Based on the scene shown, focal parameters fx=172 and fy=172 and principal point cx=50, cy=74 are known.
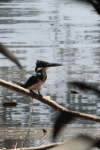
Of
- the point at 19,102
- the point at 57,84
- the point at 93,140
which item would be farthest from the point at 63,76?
the point at 93,140

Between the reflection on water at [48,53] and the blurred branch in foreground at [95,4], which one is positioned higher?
the blurred branch in foreground at [95,4]

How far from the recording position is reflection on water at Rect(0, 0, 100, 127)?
0.89 m

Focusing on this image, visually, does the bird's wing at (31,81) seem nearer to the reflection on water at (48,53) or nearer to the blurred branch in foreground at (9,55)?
the reflection on water at (48,53)

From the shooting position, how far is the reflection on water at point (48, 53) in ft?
2.92

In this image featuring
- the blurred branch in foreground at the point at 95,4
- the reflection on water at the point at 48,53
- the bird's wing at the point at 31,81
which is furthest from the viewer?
the reflection on water at the point at 48,53

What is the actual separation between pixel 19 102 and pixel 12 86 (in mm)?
495

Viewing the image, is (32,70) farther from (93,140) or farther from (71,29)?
(93,140)

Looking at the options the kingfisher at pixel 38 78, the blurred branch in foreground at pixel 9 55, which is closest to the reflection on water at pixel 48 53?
the kingfisher at pixel 38 78

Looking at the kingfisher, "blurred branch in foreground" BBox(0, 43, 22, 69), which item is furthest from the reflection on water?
"blurred branch in foreground" BBox(0, 43, 22, 69)

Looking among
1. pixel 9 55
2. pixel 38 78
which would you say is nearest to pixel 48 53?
pixel 38 78

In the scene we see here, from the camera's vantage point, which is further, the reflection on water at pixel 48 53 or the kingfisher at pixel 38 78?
the reflection on water at pixel 48 53

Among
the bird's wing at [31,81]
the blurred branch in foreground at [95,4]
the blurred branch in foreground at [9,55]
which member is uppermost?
the blurred branch in foreground at [95,4]

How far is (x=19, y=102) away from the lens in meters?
0.90

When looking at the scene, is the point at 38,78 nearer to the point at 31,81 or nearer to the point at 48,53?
the point at 31,81
